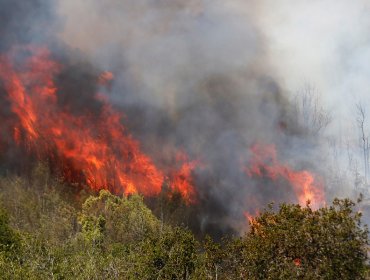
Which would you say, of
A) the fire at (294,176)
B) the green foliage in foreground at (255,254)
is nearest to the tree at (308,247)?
the green foliage in foreground at (255,254)

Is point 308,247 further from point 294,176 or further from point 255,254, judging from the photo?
point 294,176

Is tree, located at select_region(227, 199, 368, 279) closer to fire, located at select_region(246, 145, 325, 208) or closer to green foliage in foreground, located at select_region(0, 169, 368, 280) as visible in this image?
green foliage in foreground, located at select_region(0, 169, 368, 280)

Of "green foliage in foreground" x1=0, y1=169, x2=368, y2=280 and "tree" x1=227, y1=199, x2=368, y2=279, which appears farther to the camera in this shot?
"green foliage in foreground" x1=0, y1=169, x2=368, y2=280

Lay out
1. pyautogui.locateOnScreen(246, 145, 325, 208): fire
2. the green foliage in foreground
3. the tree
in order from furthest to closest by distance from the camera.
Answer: pyautogui.locateOnScreen(246, 145, 325, 208): fire < the green foliage in foreground < the tree

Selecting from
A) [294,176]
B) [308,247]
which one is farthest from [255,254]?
[294,176]

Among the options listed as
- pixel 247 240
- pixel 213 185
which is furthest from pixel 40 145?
pixel 247 240

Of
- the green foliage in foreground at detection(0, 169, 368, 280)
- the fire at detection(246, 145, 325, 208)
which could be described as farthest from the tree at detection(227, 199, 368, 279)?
the fire at detection(246, 145, 325, 208)

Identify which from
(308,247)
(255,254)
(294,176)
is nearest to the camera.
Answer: (308,247)

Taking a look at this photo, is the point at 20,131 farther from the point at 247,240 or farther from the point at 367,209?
the point at 247,240

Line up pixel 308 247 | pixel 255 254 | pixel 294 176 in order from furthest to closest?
pixel 294 176 < pixel 255 254 < pixel 308 247

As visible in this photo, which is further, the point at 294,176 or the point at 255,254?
the point at 294,176

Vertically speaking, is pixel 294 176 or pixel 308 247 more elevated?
pixel 294 176

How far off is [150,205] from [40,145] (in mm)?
53764

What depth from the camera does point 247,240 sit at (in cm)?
2967
